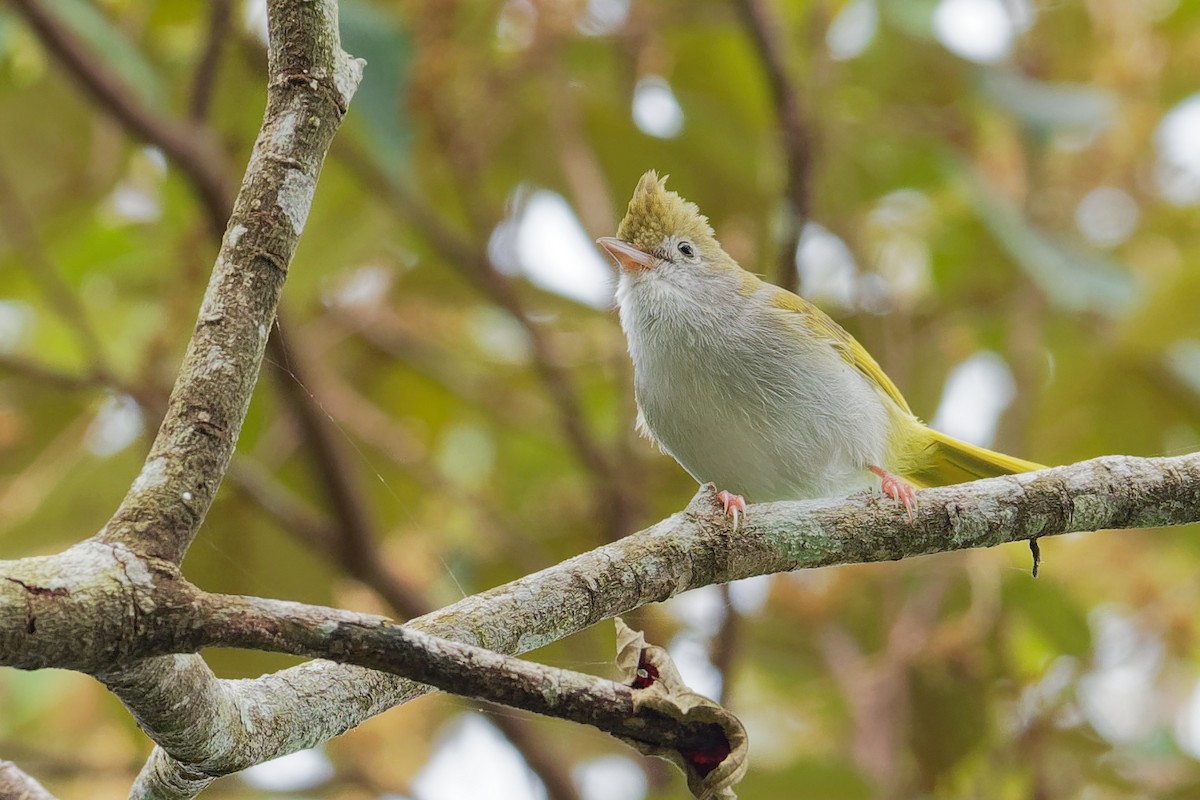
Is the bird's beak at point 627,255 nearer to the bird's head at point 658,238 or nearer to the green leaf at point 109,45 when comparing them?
the bird's head at point 658,238

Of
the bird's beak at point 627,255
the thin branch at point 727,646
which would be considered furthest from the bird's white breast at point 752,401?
the thin branch at point 727,646

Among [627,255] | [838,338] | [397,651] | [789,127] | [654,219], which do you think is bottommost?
[397,651]

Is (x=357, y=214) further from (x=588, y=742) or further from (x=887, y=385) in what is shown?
(x=588, y=742)

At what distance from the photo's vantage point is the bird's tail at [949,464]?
2.62 metres

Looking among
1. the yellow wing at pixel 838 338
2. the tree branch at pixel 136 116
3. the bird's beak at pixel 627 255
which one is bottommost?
the yellow wing at pixel 838 338

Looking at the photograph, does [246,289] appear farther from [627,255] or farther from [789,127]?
[789,127]

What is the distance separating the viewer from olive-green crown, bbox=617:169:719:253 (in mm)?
2824

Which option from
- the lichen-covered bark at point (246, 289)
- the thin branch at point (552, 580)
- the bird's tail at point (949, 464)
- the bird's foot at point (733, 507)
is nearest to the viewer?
the thin branch at point (552, 580)

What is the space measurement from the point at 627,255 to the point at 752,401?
0.49 metres

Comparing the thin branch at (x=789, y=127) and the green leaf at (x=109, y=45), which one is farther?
the thin branch at (x=789, y=127)

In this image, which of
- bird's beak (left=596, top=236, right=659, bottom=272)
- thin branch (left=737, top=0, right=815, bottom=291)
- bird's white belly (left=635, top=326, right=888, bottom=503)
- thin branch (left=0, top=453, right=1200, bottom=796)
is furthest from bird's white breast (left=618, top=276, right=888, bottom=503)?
thin branch (left=0, top=453, right=1200, bottom=796)

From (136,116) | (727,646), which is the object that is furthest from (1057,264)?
(136,116)

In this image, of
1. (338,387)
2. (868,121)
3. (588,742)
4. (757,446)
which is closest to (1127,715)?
(588,742)

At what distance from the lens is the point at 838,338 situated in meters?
2.77
